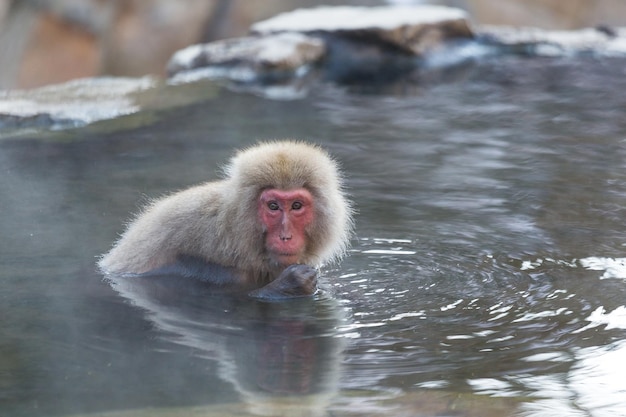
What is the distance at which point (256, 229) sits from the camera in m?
5.44

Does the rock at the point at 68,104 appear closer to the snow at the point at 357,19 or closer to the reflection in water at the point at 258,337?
the snow at the point at 357,19

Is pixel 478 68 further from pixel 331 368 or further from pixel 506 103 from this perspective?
pixel 331 368

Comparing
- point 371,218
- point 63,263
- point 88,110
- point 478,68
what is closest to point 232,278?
point 63,263

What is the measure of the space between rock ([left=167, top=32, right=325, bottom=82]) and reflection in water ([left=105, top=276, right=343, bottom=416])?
22.0 feet

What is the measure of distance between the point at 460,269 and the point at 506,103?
5.25 m

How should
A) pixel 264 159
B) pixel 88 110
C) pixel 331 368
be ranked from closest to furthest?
pixel 331 368
pixel 264 159
pixel 88 110

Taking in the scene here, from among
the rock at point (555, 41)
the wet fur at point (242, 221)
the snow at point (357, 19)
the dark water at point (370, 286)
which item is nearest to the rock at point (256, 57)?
the snow at point (357, 19)

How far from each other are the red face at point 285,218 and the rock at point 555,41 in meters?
8.68

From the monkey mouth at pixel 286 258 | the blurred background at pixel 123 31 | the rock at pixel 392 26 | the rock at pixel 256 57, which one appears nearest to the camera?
the monkey mouth at pixel 286 258

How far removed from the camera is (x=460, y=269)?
579cm

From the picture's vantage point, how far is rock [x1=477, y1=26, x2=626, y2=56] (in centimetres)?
1326

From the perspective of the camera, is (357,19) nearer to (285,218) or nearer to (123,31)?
(123,31)

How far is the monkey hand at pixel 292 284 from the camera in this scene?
5.28 m

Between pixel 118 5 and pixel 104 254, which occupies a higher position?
pixel 118 5
